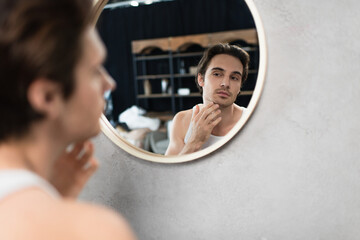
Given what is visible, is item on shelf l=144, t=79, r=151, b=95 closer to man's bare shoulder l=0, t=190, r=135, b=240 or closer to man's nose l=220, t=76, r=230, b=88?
man's nose l=220, t=76, r=230, b=88

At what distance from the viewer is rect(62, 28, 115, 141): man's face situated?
43 centimetres

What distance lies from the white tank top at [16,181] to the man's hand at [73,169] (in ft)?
0.65

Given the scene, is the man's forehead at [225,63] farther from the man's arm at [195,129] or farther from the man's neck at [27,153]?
the man's neck at [27,153]

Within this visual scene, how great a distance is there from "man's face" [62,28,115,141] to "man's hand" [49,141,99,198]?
164mm

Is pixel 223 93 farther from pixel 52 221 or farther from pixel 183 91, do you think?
pixel 52 221

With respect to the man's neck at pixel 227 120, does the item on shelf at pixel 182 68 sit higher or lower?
higher

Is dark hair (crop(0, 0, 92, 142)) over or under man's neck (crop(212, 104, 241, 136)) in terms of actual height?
over

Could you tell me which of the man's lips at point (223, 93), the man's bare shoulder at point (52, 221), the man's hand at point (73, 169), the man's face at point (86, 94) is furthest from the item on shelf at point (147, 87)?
the man's bare shoulder at point (52, 221)

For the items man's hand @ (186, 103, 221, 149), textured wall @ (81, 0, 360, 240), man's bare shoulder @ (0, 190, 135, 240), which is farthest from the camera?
man's hand @ (186, 103, 221, 149)

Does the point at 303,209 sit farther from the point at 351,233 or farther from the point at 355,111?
the point at 355,111

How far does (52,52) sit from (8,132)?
12 centimetres

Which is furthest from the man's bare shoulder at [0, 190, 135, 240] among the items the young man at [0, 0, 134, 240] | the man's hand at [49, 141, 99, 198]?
the man's hand at [49, 141, 99, 198]

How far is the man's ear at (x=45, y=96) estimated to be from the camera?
15.5 inches

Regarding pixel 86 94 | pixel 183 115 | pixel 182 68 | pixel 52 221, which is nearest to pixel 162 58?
pixel 182 68
